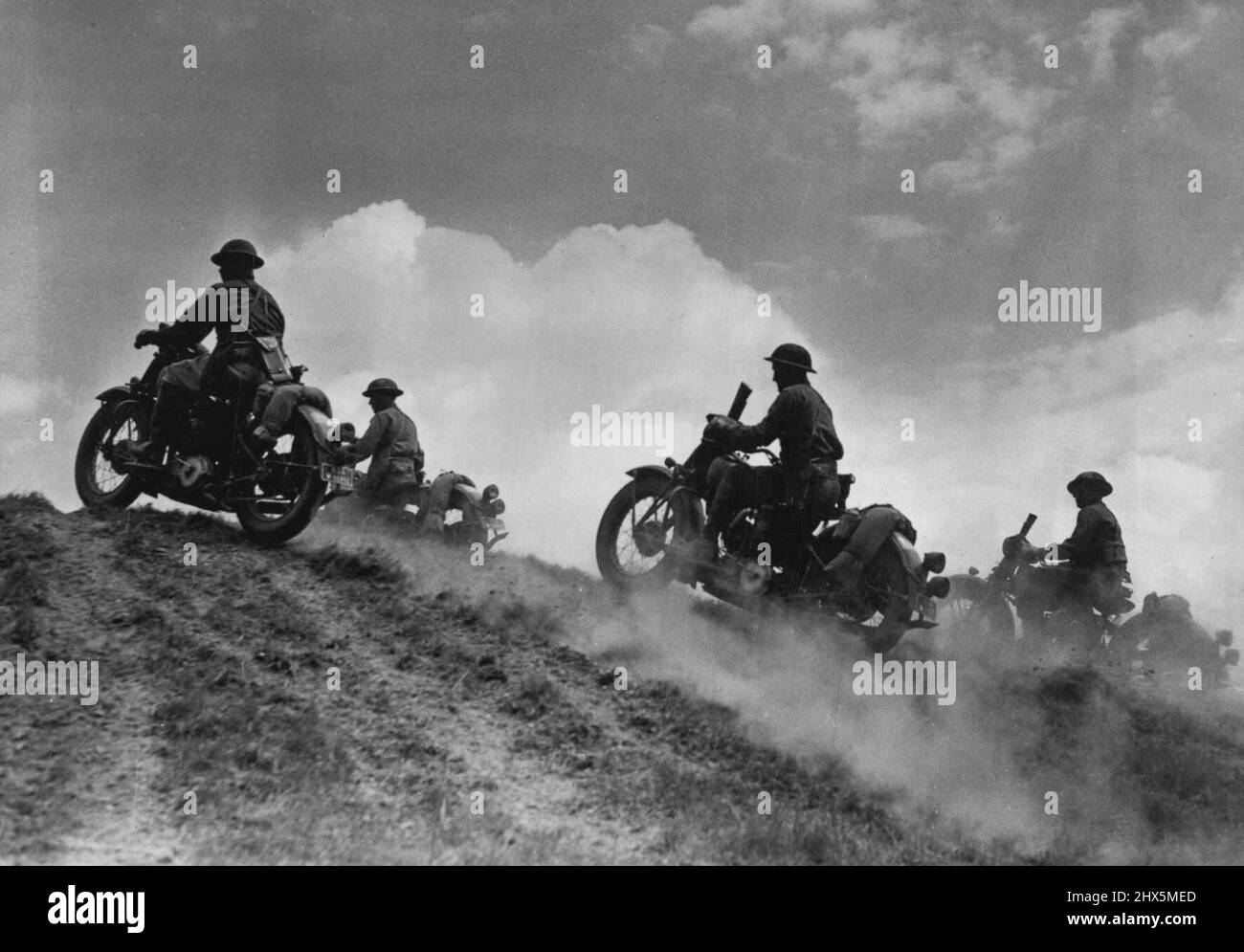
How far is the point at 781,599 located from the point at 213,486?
6174 millimetres

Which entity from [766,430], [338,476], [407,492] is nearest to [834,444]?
[766,430]

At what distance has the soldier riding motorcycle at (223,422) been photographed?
39.0ft

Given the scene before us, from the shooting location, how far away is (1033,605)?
54.7 ft

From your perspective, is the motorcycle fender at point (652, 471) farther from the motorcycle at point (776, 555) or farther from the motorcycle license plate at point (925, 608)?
the motorcycle license plate at point (925, 608)

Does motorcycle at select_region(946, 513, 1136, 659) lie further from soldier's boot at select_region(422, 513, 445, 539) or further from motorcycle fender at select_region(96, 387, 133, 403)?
motorcycle fender at select_region(96, 387, 133, 403)

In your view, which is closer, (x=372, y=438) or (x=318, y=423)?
(x=318, y=423)

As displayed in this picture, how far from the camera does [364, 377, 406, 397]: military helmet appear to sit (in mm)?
17641

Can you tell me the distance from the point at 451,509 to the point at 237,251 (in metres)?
5.71

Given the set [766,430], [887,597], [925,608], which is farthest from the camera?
[766,430]

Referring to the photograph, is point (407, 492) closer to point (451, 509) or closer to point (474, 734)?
point (451, 509)

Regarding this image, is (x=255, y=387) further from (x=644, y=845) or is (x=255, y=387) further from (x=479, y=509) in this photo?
(x=644, y=845)

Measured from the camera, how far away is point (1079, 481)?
16.7 metres

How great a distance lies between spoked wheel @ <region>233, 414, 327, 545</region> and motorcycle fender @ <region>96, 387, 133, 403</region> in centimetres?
244

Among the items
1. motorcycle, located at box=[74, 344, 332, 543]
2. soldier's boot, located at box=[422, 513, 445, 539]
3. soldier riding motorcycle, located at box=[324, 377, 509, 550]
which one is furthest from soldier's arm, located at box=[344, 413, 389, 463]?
motorcycle, located at box=[74, 344, 332, 543]
